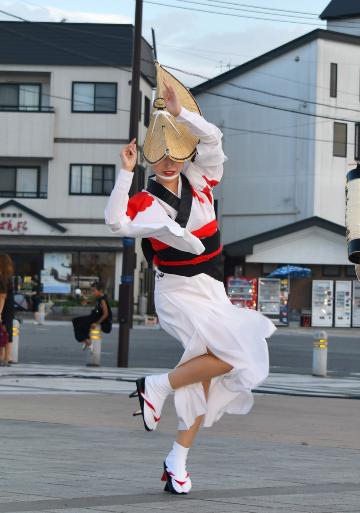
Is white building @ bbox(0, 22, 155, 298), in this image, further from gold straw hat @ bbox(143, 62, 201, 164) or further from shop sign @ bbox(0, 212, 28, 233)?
gold straw hat @ bbox(143, 62, 201, 164)

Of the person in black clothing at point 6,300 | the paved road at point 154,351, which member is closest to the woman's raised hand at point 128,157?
the person in black clothing at point 6,300

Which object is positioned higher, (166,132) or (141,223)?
(166,132)

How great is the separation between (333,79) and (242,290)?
1077 centimetres

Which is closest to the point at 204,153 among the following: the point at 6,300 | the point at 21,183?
the point at 6,300

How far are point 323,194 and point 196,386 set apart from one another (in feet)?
149

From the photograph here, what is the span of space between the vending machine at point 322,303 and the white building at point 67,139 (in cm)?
906

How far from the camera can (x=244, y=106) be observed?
55.4 meters

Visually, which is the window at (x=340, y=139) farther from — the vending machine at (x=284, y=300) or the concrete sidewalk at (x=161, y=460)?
the concrete sidewalk at (x=161, y=460)

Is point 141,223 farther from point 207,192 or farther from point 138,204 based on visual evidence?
point 207,192

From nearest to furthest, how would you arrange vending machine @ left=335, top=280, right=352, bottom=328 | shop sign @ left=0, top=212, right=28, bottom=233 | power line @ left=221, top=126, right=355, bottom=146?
vending machine @ left=335, top=280, right=352, bottom=328
power line @ left=221, top=126, right=355, bottom=146
shop sign @ left=0, top=212, right=28, bottom=233

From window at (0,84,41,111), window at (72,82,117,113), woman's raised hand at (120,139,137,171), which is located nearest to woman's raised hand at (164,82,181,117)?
woman's raised hand at (120,139,137,171)

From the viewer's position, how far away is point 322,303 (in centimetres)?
4841

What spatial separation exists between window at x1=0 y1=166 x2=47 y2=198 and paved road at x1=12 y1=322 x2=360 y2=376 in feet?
56.8

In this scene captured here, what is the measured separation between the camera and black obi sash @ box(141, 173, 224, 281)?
22.7 feet
